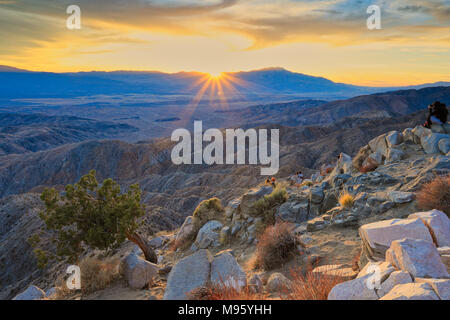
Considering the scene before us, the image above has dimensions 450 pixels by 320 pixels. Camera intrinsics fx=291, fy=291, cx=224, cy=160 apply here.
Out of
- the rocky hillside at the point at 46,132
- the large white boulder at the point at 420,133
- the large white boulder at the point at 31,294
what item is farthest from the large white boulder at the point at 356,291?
the rocky hillside at the point at 46,132

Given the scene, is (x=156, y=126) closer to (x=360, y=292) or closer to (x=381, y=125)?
(x=381, y=125)

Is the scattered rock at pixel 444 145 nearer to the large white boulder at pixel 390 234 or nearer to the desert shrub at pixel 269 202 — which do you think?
the desert shrub at pixel 269 202

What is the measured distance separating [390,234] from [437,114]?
9446 millimetres

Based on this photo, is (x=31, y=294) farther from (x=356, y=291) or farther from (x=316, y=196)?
(x=316, y=196)

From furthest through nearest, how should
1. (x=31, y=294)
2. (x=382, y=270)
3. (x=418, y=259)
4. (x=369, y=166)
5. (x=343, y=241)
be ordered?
(x=369, y=166) → (x=31, y=294) → (x=343, y=241) → (x=382, y=270) → (x=418, y=259)

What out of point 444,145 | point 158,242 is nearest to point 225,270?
point 158,242

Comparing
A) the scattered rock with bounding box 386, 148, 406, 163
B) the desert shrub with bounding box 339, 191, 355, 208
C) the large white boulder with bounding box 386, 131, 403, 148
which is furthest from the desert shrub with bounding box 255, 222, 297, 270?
the large white boulder with bounding box 386, 131, 403, 148

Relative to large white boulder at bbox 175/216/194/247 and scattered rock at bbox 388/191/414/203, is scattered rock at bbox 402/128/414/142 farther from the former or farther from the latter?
large white boulder at bbox 175/216/194/247

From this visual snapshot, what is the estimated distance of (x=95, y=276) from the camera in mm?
7762

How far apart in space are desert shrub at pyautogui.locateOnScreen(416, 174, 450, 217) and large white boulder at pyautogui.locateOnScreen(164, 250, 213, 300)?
5352mm

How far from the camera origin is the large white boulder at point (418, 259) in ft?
12.6

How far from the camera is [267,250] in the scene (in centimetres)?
718
